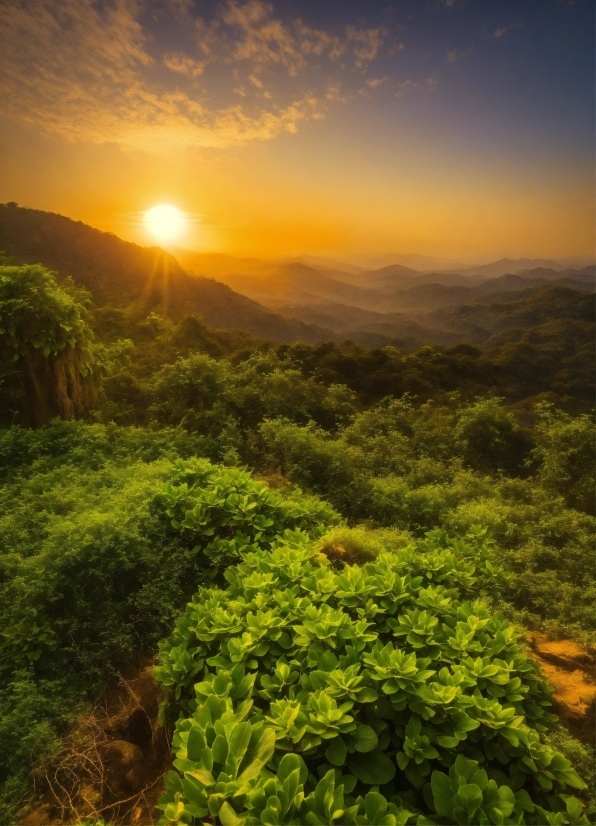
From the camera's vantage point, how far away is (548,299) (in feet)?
74.2

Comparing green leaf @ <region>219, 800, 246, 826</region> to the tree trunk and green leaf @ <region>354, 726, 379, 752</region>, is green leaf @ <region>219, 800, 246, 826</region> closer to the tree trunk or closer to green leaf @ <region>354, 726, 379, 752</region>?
green leaf @ <region>354, 726, 379, 752</region>

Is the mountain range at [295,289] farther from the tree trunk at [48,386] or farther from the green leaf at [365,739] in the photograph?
the green leaf at [365,739]

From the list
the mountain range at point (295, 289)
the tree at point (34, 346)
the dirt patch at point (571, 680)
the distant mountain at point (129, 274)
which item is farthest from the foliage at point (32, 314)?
the distant mountain at point (129, 274)

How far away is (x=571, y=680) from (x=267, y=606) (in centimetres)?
239

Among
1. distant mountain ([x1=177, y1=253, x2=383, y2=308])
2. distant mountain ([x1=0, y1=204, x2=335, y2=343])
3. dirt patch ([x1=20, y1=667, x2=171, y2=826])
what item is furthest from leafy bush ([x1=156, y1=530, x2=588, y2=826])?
distant mountain ([x1=177, y1=253, x2=383, y2=308])

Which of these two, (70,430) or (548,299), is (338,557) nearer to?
(70,430)

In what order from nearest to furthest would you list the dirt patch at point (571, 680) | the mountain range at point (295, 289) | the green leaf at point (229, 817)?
the green leaf at point (229, 817) → the dirt patch at point (571, 680) → the mountain range at point (295, 289)

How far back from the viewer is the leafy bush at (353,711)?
1.48 metres

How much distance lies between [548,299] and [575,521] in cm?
2099

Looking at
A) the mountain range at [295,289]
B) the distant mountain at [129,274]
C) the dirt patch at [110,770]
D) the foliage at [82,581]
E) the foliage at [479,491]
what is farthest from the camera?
the mountain range at [295,289]

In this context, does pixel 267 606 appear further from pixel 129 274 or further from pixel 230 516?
pixel 129 274

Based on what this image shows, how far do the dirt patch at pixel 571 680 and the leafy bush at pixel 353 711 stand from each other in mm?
561

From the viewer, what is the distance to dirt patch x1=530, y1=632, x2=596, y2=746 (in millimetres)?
2695

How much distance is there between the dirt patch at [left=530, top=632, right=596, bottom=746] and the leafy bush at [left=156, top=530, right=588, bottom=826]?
0.56 m
